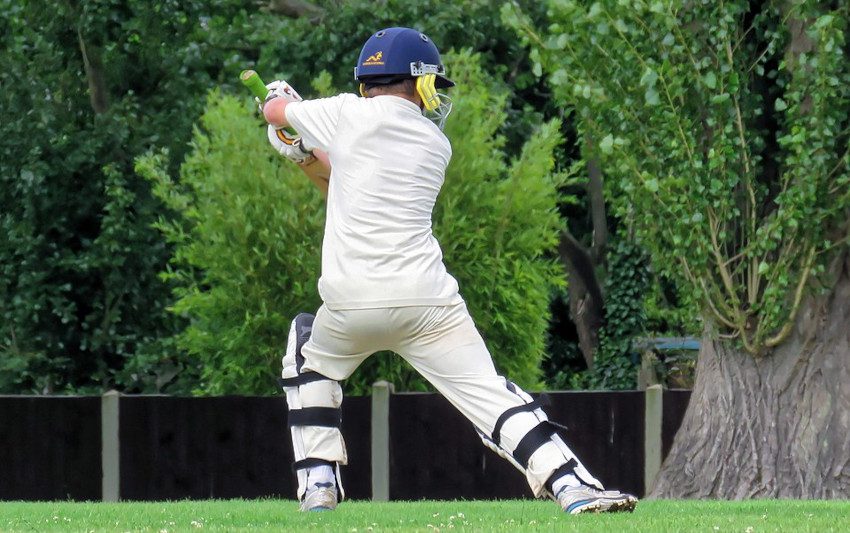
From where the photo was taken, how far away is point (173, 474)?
46.4 ft

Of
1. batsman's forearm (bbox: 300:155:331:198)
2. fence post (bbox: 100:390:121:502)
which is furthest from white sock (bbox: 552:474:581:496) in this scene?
fence post (bbox: 100:390:121:502)

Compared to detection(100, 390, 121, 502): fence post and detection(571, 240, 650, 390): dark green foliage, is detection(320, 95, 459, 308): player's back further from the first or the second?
detection(571, 240, 650, 390): dark green foliage

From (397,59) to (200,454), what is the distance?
8532 mm

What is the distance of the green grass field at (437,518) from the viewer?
5.52 meters

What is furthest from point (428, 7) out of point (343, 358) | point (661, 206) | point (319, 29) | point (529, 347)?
point (343, 358)

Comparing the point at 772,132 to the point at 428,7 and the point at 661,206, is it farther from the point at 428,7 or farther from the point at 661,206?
the point at 428,7

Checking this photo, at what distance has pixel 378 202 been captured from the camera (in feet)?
20.1

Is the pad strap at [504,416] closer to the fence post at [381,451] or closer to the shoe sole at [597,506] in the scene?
the shoe sole at [597,506]

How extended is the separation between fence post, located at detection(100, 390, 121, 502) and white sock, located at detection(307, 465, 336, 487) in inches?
300

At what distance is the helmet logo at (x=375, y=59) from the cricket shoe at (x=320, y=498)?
6.18 ft

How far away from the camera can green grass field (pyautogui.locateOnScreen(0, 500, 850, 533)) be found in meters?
5.52

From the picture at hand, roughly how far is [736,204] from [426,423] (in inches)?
203

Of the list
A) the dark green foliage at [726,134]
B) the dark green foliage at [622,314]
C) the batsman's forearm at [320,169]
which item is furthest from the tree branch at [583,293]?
the batsman's forearm at [320,169]

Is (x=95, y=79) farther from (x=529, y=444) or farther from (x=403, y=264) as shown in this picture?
(x=529, y=444)
